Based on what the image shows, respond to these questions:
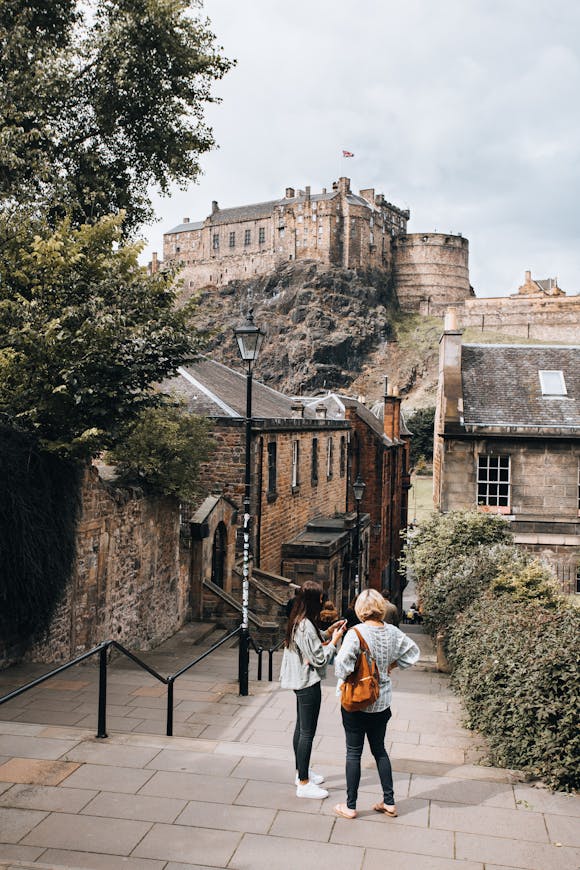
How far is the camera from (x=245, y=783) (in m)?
5.70

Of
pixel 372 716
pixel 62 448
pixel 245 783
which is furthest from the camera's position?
pixel 62 448

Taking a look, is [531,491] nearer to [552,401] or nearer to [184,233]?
[552,401]

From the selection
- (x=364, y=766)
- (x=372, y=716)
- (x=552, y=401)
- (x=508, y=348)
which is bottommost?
Answer: (x=364, y=766)

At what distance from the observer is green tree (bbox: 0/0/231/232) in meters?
14.9

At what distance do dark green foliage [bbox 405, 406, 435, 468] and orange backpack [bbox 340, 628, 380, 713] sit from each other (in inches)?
2706

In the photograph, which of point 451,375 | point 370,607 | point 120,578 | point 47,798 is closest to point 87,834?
point 47,798

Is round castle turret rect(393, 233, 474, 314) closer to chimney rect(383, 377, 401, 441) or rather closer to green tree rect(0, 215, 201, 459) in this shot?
chimney rect(383, 377, 401, 441)

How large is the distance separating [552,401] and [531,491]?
3117 mm

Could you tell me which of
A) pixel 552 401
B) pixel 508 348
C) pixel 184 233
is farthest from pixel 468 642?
pixel 184 233

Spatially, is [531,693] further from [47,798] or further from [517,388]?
[517,388]

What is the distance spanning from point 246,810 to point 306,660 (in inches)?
43.5

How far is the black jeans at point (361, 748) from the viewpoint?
5219 millimetres

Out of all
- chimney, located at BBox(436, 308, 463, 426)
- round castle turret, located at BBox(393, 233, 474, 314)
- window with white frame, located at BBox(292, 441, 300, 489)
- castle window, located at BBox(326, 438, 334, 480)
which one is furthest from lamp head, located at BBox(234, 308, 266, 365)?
round castle turret, located at BBox(393, 233, 474, 314)

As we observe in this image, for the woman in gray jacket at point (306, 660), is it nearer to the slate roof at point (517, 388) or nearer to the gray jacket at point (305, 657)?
the gray jacket at point (305, 657)
